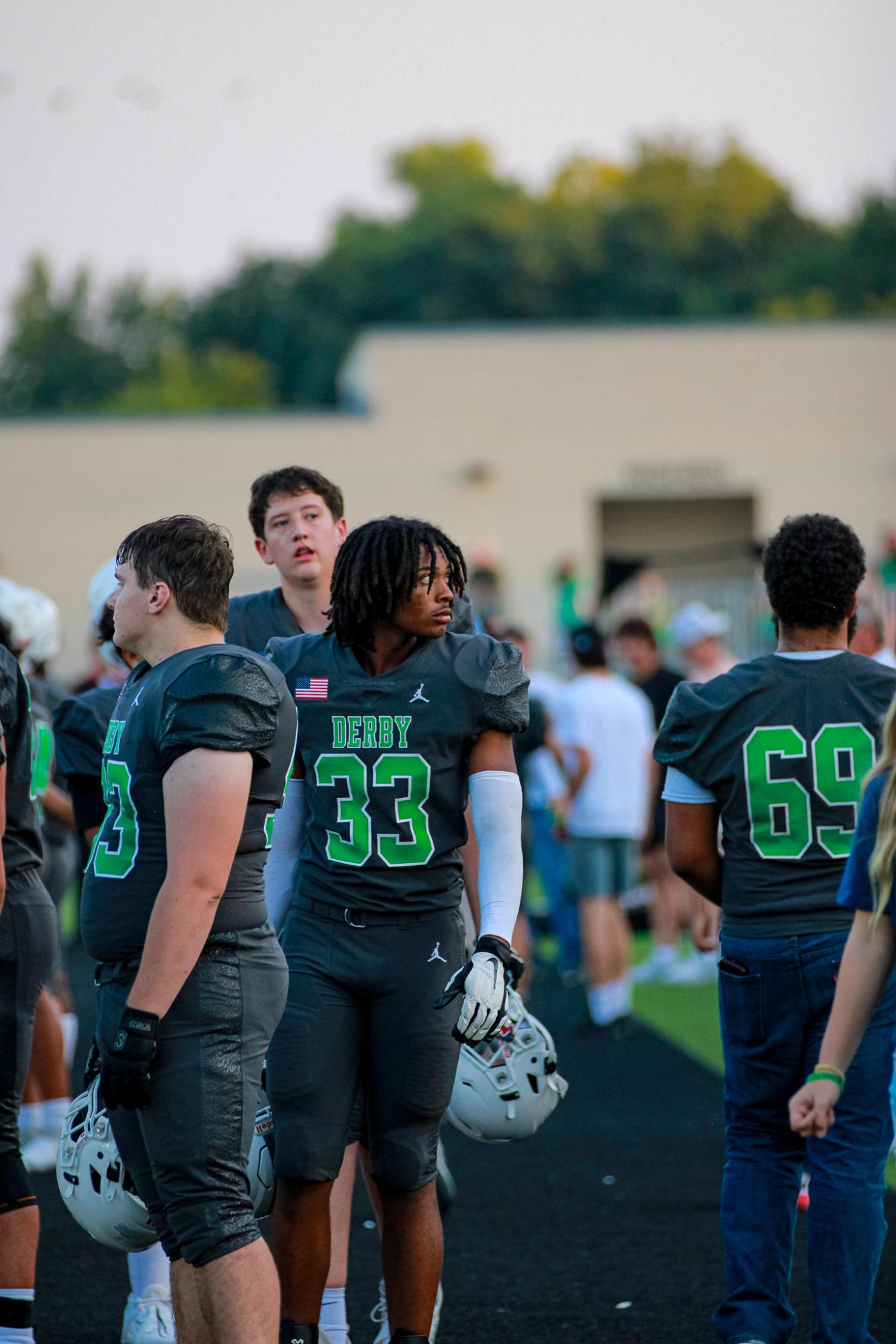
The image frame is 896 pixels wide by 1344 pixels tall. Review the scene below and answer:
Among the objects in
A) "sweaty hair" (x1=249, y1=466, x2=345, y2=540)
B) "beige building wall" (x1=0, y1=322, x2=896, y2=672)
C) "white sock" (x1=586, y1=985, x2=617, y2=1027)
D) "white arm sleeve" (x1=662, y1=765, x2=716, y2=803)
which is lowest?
"white sock" (x1=586, y1=985, x2=617, y2=1027)

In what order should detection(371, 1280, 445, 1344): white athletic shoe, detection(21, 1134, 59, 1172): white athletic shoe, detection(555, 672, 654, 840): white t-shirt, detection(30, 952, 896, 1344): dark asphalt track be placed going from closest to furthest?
detection(371, 1280, 445, 1344): white athletic shoe
detection(30, 952, 896, 1344): dark asphalt track
detection(21, 1134, 59, 1172): white athletic shoe
detection(555, 672, 654, 840): white t-shirt

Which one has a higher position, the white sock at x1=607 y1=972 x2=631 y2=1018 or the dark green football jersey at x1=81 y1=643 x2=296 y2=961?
the dark green football jersey at x1=81 y1=643 x2=296 y2=961

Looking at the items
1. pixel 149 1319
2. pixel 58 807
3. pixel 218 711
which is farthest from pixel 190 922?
pixel 58 807

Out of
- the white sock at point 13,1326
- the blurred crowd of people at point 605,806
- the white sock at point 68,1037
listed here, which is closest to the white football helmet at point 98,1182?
the white sock at point 13,1326

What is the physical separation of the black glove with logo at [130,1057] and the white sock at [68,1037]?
2.97 m

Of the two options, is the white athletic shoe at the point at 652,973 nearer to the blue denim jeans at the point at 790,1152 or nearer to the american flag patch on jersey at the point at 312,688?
the blue denim jeans at the point at 790,1152

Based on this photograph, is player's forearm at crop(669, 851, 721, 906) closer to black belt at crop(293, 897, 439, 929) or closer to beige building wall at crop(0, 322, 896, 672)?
black belt at crop(293, 897, 439, 929)

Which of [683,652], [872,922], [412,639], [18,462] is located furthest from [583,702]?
[18,462]

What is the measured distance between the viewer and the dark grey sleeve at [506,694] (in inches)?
146

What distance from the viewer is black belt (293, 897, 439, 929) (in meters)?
3.71

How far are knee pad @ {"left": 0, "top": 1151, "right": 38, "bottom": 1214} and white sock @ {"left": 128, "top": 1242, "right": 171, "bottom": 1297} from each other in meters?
0.50

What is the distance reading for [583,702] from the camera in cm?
945

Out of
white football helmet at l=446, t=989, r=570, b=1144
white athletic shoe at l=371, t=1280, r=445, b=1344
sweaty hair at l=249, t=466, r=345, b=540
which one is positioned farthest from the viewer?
sweaty hair at l=249, t=466, r=345, b=540

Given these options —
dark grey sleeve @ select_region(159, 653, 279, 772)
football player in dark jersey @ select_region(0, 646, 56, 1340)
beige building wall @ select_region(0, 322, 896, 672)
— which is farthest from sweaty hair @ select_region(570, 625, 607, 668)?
beige building wall @ select_region(0, 322, 896, 672)
